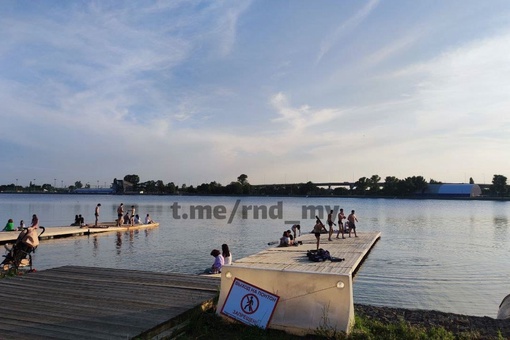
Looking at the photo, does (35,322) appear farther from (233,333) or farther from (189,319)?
(233,333)

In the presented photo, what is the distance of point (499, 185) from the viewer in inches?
7372

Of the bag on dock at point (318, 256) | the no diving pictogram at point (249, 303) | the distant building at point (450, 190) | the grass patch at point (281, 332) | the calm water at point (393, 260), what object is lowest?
the calm water at point (393, 260)

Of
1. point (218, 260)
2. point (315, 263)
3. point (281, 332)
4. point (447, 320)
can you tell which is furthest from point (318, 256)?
point (281, 332)

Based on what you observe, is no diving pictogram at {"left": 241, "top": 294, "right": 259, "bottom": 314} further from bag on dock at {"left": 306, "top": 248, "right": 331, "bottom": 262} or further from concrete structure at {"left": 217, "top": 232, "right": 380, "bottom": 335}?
bag on dock at {"left": 306, "top": 248, "right": 331, "bottom": 262}

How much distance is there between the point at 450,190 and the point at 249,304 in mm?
206717

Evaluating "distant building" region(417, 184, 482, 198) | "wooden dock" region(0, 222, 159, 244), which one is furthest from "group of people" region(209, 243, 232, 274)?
"distant building" region(417, 184, 482, 198)

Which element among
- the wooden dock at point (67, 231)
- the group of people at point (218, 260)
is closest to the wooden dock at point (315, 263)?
the group of people at point (218, 260)

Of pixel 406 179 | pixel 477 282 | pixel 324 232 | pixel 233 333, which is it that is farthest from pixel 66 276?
pixel 406 179

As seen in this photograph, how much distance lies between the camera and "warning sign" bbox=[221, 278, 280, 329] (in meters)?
6.03

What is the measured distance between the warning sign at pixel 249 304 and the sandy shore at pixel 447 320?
10.0 feet

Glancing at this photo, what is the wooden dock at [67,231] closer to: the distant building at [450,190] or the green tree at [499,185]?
the distant building at [450,190]

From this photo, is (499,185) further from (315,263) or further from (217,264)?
(217,264)

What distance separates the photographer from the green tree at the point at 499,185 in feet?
610

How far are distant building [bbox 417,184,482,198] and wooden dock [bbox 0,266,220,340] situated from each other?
8009 inches
